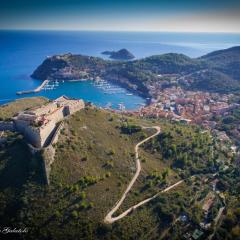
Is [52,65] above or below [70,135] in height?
below

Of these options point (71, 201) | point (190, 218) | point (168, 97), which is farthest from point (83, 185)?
point (168, 97)

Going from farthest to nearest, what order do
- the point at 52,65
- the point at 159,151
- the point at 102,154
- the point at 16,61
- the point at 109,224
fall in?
the point at 16,61 < the point at 52,65 < the point at 159,151 < the point at 102,154 < the point at 109,224

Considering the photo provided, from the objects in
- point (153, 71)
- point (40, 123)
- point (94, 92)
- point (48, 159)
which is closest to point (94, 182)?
point (48, 159)

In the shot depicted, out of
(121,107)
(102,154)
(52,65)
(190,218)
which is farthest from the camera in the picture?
(52,65)

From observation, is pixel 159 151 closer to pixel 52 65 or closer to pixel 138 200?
pixel 138 200

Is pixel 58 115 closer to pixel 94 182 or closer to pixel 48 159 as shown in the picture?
pixel 48 159

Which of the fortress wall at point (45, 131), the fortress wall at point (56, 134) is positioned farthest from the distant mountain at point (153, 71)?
the fortress wall at point (45, 131)

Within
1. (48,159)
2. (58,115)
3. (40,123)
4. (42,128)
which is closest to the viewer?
(48,159)
